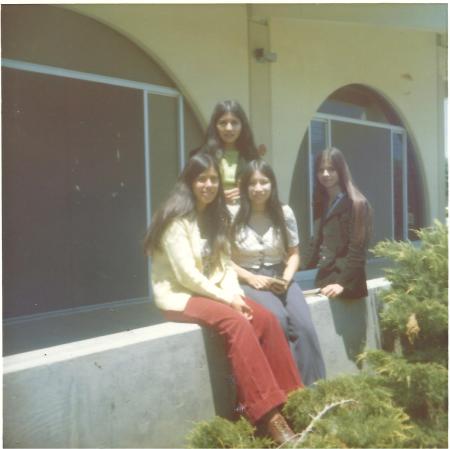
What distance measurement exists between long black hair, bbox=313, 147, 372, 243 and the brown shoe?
1.46 meters

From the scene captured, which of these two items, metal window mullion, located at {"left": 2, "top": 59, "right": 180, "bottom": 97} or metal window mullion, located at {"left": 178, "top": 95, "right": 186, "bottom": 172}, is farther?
metal window mullion, located at {"left": 178, "top": 95, "right": 186, "bottom": 172}

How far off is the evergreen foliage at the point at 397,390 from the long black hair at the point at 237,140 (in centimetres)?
102

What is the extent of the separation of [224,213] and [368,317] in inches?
56.2

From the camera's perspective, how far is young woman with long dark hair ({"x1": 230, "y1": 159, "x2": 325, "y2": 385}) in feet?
11.2

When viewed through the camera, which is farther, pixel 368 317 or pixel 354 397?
pixel 368 317

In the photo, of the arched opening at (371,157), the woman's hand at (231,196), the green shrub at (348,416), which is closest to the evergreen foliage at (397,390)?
the green shrub at (348,416)

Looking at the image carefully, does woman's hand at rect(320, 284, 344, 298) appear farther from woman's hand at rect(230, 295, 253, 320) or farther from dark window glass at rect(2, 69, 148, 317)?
dark window glass at rect(2, 69, 148, 317)

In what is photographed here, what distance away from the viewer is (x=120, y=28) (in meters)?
5.98

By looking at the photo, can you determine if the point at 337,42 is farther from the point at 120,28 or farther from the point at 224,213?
the point at 224,213

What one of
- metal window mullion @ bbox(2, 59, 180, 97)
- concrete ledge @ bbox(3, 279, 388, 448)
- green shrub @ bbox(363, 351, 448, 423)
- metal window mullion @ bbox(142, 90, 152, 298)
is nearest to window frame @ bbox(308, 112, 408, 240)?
metal window mullion @ bbox(142, 90, 152, 298)

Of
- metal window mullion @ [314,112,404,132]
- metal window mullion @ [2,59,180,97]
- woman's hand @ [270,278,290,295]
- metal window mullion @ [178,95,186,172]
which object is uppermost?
metal window mullion @ [314,112,404,132]

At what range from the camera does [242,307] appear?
120 inches

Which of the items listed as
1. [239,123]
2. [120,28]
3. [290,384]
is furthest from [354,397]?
[120,28]

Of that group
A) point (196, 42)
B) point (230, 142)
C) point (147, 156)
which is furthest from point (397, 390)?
point (196, 42)
